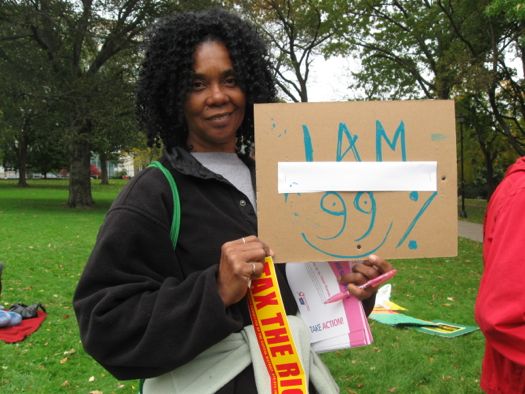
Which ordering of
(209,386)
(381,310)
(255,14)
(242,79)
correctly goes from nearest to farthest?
1. (209,386)
2. (242,79)
3. (381,310)
4. (255,14)

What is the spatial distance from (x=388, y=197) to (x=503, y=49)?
18.6m

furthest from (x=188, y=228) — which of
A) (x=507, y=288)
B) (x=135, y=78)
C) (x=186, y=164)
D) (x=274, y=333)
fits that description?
(x=135, y=78)

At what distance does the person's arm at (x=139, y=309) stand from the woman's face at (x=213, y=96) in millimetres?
399

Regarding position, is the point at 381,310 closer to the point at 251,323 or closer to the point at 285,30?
the point at 251,323

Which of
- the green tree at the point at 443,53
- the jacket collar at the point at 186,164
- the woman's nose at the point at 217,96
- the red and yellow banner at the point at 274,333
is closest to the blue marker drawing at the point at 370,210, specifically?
the red and yellow banner at the point at 274,333

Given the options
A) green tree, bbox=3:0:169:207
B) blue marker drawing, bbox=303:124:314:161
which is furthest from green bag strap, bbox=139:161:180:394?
green tree, bbox=3:0:169:207

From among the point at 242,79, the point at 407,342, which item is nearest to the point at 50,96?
the point at 407,342

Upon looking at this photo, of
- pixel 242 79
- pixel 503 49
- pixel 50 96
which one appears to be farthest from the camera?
pixel 50 96

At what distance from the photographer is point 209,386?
136cm

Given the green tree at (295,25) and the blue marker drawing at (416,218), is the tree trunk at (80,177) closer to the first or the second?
the green tree at (295,25)

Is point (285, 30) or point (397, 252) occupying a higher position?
point (285, 30)

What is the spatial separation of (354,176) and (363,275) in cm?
32

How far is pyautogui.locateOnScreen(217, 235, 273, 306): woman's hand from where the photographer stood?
1303mm

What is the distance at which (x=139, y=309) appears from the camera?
1.28 m
